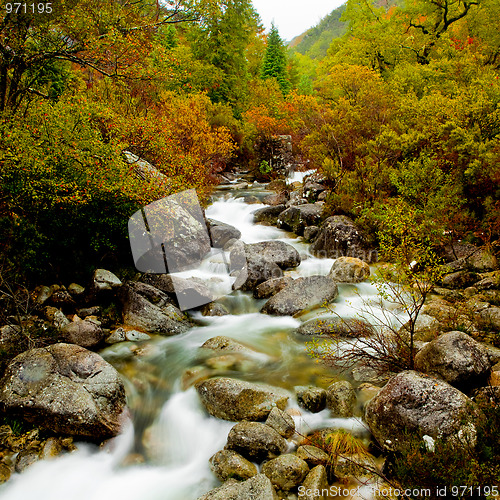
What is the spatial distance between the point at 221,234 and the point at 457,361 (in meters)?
10.3

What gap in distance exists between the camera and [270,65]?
4041cm

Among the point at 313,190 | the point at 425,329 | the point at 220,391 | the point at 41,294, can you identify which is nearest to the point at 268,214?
the point at 313,190

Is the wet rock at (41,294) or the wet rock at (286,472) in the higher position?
the wet rock at (41,294)

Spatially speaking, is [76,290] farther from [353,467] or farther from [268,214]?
[268,214]

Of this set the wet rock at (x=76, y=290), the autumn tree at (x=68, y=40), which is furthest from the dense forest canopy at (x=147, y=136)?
the wet rock at (x=76, y=290)

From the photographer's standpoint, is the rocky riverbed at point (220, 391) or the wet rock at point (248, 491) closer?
the wet rock at point (248, 491)

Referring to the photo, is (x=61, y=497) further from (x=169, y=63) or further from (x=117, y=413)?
(x=169, y=63)

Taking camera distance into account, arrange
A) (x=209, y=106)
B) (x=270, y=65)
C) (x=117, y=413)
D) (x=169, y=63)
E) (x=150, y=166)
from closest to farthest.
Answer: (x=117, y=413) → (x=169, y=63) → (x=150, y=166) → (x=209, y=106) → (x=270, y=65)

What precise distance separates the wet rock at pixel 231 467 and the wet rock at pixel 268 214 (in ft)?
42.6

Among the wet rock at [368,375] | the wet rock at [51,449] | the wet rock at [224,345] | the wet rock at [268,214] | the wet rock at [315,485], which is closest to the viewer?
the wet rock at [315,485]

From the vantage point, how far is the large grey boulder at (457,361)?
5.51 meters

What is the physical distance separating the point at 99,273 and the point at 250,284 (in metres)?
4.70

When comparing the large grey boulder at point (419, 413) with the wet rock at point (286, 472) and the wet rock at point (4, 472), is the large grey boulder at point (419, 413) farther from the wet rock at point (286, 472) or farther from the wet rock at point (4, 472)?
the wet rock at point (4, 472)

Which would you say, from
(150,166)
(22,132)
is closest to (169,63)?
(150,166)
